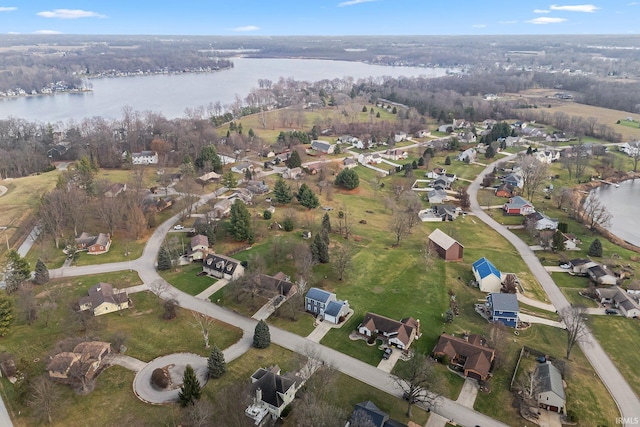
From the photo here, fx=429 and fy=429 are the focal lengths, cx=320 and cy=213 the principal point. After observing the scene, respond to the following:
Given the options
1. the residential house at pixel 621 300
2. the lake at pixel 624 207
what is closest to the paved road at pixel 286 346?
the residential house at pixel 621 300

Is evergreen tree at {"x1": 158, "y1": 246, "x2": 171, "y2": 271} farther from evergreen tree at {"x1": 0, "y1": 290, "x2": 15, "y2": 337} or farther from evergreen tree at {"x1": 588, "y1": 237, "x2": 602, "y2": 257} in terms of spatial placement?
evergreen tree at {"x1": 588, "y1": 237, "x2": 602, "y2": 257}

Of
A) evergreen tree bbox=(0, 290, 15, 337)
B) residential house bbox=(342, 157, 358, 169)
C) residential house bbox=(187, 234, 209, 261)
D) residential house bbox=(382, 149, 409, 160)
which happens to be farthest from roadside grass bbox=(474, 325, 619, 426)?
residential house bbox=(382, 149, 409, 160)

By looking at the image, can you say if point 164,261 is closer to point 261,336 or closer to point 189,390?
point 261,336

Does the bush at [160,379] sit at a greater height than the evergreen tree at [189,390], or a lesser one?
lesser

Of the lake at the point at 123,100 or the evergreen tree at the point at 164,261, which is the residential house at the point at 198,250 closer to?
the evergreen tree at the point at 164,261

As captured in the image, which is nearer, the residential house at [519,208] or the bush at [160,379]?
the bush at [160,379]

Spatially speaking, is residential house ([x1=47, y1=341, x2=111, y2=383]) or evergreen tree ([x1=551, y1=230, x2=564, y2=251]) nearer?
residential house ([x1=47, y1=341, x2=111, y2=383])

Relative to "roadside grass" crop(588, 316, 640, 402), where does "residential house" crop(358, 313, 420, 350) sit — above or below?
above

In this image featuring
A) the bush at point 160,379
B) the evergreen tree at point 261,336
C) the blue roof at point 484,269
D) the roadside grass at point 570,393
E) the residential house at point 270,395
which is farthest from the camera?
the blue roof at point 484,269
